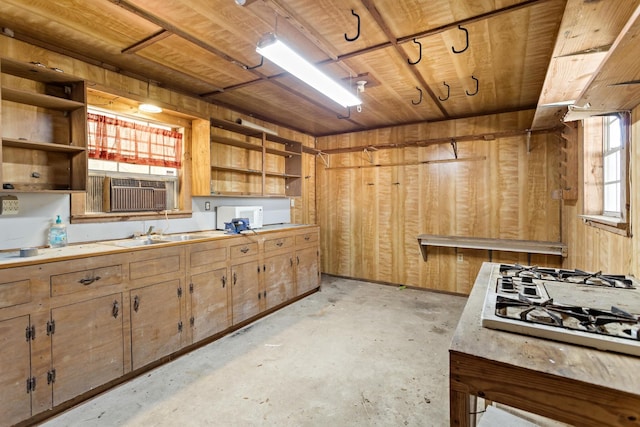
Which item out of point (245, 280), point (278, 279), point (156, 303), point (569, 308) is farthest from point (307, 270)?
point (569, 308)

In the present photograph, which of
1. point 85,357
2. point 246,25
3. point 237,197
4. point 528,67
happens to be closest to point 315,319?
point 237,197

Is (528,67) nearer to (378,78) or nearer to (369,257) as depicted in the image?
(378,78)

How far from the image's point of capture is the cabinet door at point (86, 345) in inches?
75.6

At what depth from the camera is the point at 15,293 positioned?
1757mm

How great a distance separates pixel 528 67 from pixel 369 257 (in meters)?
3.26

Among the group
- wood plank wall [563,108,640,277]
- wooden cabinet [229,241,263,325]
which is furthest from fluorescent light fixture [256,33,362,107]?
wood plank wall [563,108,640,277]

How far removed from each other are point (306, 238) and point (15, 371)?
3021 millimetres

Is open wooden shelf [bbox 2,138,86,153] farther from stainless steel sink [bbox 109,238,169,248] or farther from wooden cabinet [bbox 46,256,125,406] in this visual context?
wooden cabinet [bbox 46,256,125,406]

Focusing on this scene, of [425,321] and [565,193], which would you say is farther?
[425,321]

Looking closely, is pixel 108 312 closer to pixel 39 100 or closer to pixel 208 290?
pixel 208 290

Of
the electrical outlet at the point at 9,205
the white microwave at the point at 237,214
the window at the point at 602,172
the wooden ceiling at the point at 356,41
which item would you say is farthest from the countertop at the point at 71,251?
the window at the point at 602,172

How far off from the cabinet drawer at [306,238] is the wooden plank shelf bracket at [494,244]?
1.53 m

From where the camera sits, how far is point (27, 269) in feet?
5.89

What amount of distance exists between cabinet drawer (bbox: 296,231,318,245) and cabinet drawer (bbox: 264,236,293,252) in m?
0.18
